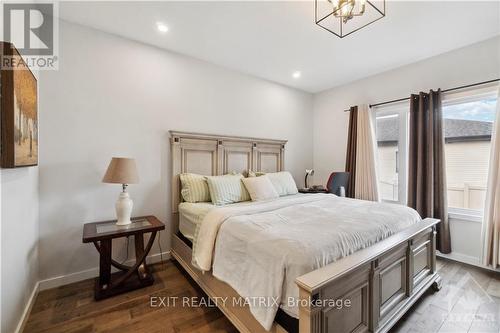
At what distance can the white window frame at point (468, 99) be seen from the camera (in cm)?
261

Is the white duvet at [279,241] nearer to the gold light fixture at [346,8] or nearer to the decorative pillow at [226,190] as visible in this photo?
the decorative pillow at [226,190]

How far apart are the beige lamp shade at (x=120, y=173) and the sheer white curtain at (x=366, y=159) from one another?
11.0 feet

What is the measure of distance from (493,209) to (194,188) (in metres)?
3.46

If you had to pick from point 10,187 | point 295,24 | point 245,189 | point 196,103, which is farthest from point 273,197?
point 10,187

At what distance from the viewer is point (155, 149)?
2752 millimetres

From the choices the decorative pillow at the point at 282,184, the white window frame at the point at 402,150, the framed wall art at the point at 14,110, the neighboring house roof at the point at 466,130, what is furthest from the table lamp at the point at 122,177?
the neighboring house roof at the point at 466,130

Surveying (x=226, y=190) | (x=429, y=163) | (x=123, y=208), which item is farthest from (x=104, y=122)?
(x=429, y=163)

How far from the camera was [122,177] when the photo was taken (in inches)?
83.0

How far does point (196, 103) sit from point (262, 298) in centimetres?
258

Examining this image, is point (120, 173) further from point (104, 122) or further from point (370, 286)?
point (370, 286)

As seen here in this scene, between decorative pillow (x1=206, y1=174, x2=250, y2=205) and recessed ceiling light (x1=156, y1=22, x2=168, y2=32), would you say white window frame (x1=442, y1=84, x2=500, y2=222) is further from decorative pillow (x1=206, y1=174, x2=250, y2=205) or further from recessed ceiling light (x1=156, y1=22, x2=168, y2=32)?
recessed ceiling light (x1=156, y1=22, x2=168, y2=32)

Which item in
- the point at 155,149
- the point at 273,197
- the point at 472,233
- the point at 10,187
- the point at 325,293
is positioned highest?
the point at 155,149

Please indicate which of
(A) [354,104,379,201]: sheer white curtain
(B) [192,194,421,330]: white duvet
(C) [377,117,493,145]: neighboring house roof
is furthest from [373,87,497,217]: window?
(B) [192,194,421,330]: white duvet

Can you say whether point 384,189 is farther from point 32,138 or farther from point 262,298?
point 32,138
